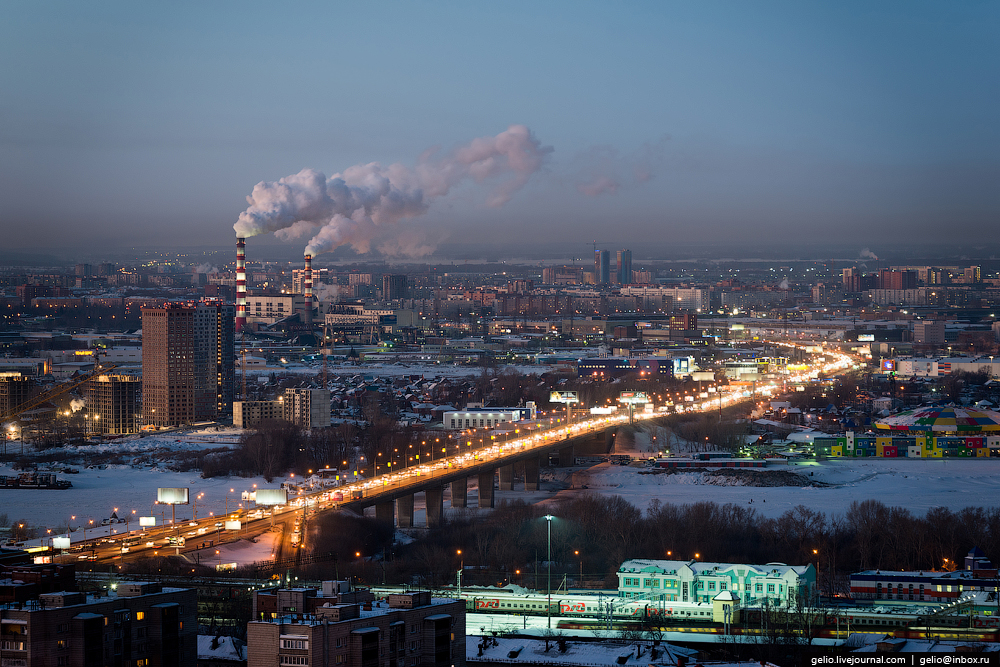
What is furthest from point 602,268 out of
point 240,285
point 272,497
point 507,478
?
point 272,497

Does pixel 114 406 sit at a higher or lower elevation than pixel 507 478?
higher

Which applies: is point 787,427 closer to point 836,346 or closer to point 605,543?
point 605,543

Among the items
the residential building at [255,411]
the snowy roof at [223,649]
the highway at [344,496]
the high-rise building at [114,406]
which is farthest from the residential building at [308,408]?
the snowy roof at [223,649]

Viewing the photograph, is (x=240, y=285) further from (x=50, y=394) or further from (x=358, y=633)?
(x=358, y=633)

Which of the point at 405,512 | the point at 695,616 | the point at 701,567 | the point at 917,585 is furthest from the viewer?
the point at 405,512

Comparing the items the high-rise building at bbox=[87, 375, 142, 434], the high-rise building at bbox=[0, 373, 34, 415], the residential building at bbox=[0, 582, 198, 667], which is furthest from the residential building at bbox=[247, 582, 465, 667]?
the high-rise building at bbox=[0, 373, 34, 415]

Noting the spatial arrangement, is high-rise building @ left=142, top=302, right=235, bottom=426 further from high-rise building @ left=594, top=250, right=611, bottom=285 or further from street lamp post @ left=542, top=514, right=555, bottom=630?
high-rise building @ left=594, top=250, right=611, bottom=285

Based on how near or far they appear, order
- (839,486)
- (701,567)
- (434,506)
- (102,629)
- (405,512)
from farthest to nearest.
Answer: (839,486)
(434,506)
(405,512)
(701,567)
(102,629)

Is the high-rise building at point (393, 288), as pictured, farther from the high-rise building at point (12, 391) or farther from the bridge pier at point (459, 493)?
the bridge pier at point (459, 493)
